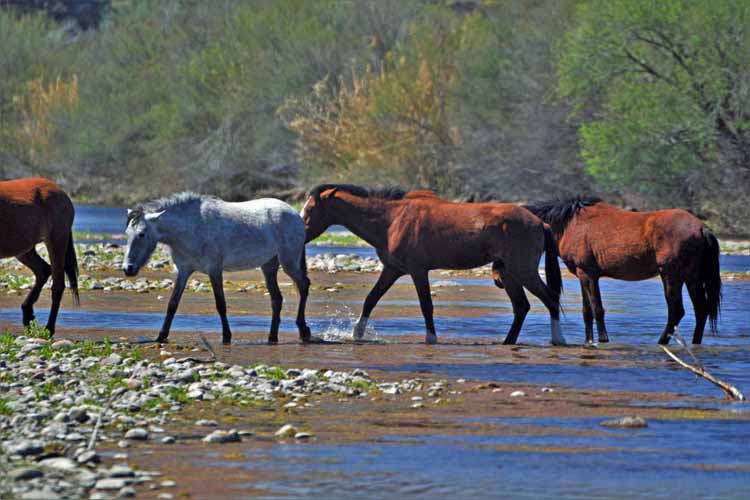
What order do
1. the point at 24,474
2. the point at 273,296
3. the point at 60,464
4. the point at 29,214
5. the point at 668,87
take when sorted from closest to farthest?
1. the point at 24,474
2. the point at 60,464
3. the point at 29,214
4. the point at 273,296
5. the point at 668,87

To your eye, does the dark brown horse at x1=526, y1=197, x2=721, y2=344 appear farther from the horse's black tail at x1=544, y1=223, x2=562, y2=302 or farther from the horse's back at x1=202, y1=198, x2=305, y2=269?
the horse's back at x1=202, y1=198, x2=305, y2=269

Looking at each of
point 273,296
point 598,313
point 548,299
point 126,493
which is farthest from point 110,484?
point 598,313

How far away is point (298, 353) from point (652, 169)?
26.7m

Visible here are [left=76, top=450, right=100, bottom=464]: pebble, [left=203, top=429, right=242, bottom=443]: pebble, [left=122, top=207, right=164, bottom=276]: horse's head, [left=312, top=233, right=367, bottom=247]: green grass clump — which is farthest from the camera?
[left=312, top=233, right=367, bottom=247]: green grass clump

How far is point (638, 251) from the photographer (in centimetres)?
1583

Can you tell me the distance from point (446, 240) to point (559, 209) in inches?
63.0

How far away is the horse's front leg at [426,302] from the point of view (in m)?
15.4

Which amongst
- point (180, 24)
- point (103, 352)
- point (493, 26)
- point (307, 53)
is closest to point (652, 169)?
point (493, 26)

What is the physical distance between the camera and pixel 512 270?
1566cm

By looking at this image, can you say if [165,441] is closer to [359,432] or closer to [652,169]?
[359,432]

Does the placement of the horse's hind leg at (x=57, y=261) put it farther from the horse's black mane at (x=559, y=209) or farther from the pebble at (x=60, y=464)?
the pebble at (x=60, y=464)

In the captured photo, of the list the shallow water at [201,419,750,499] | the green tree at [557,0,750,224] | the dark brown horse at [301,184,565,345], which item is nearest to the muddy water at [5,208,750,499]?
the shallow water at [201,419,750,499]

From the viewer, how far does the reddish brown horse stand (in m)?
15.0

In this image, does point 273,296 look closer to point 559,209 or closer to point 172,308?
point 172,308
